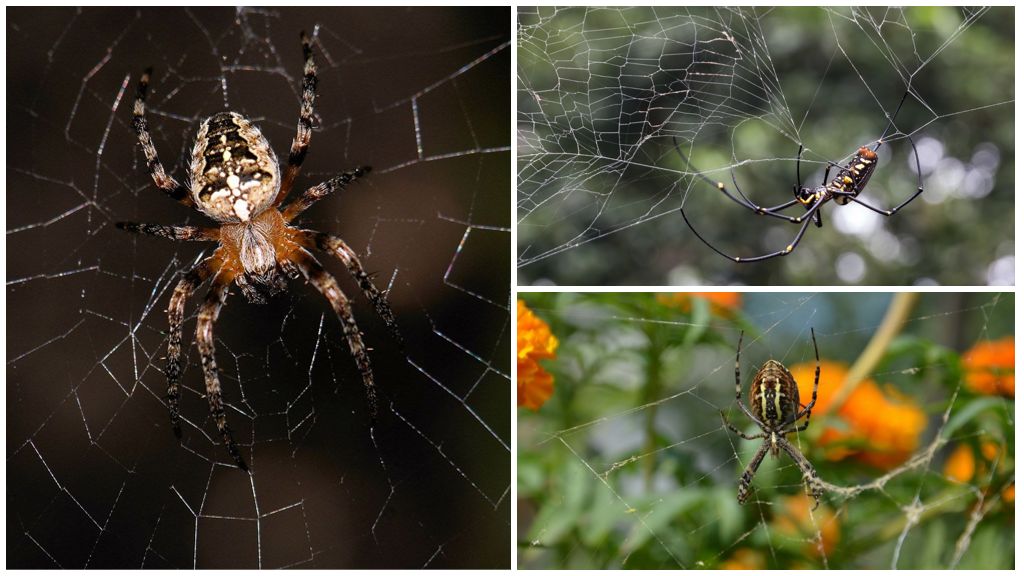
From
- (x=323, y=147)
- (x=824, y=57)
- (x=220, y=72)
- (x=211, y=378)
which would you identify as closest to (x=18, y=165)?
(x=220, y=72)

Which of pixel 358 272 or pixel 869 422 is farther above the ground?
pixel 358 272

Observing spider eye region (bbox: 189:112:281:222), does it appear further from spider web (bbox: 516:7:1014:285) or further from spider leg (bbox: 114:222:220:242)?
spider web (bbox: 516:7:1014:285)

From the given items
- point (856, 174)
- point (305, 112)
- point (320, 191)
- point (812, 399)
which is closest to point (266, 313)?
point (320, 191)

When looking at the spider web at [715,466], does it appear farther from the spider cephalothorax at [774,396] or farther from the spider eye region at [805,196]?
the spider eye region at [805,196]

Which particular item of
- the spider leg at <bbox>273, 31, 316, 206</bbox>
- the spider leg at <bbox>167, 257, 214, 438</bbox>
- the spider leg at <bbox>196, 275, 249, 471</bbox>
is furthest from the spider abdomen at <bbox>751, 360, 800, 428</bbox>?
the spider leg at <bbox>167, 257, 214, 438</bbox>

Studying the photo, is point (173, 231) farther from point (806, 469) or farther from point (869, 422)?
point (869, 422)

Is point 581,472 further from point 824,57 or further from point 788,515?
point 824,57
